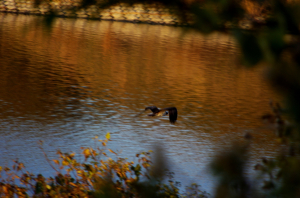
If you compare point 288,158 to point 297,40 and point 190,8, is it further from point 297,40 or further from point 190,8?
point 190,8

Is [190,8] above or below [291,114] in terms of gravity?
above

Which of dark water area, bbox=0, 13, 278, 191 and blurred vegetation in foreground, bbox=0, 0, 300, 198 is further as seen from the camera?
dark water area, bbox=0, 13, 278, 191

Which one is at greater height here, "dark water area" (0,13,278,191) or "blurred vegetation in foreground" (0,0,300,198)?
"blurred vegetation in foreground" (0,0,300,198)

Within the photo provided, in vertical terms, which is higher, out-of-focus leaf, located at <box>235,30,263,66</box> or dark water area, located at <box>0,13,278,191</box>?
out-of-focus leaf, located at <box>235,30,263,66</box>

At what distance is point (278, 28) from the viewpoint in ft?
2.64

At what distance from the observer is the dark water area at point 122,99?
498cm

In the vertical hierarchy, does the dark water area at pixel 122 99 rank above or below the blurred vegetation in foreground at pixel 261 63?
below

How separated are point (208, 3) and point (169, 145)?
4.66 m

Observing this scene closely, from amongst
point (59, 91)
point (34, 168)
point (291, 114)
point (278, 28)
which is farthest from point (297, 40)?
point (59, 91)

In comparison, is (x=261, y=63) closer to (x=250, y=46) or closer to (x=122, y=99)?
(x=250, y=46)

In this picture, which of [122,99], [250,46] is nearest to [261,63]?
[250,46]

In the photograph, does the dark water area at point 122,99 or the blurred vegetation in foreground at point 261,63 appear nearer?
the blurred vegetation in foreground at point 261,63

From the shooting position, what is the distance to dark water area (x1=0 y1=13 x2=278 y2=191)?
498cm

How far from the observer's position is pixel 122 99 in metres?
7.44
